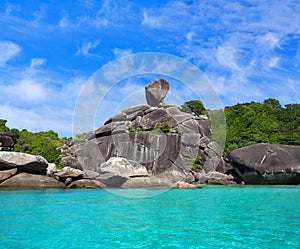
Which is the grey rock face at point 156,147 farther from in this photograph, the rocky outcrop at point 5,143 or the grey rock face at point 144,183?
the rocky outcrop at point 5,143

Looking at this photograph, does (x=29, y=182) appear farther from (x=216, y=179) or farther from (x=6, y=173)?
(x=216, y=179)

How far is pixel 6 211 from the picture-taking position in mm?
11586

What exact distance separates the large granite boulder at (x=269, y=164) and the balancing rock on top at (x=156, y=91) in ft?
58.6

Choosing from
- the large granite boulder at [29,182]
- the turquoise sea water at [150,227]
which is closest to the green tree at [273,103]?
the large granite boulder at [29,182]

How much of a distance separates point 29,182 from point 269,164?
20495 millimetres

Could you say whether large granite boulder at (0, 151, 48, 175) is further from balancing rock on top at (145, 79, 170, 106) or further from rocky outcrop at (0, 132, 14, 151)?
balancing rock on top at (145, 79, 170, 106)

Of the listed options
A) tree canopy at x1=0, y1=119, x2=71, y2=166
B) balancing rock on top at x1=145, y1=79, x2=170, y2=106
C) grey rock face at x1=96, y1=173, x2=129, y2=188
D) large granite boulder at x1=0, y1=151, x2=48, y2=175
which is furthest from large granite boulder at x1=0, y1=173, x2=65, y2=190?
balancing rock on top at x1=145, y1=79, x2=170, y2=106

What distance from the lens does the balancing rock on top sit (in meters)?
45.5

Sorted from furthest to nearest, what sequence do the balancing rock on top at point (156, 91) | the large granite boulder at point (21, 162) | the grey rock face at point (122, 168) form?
the balancing rock on top at point (156, 91), the grey rock face at point (122, 168), the large granite boulder at point (21, 162)

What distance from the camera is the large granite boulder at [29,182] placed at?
2112 cm

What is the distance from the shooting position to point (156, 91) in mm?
45719

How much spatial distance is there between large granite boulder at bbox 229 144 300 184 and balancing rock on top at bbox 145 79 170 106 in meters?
17.9

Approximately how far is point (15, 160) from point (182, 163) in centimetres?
1820

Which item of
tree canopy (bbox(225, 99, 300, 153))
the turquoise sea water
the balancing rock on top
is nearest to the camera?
the turquoise sea water
